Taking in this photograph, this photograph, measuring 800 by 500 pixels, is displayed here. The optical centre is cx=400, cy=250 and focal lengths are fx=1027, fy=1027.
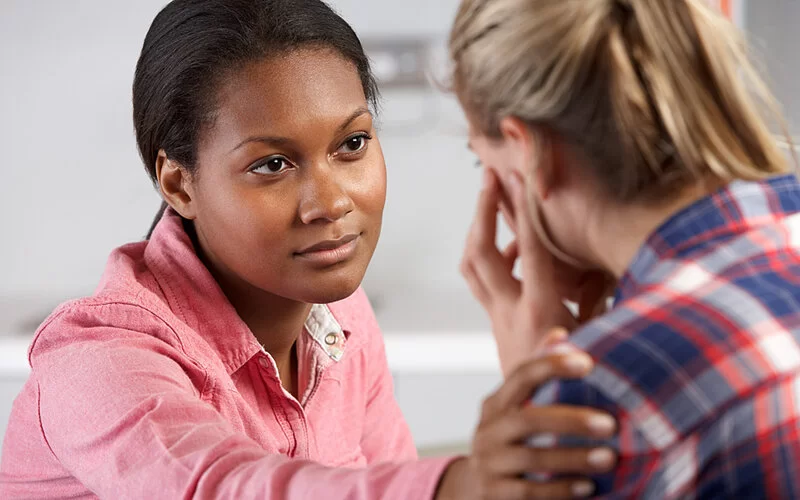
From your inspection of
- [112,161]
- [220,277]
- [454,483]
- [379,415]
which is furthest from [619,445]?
[112,161]

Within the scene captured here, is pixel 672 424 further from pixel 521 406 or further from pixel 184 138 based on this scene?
pixel 184 138

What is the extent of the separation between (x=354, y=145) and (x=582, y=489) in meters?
0.60

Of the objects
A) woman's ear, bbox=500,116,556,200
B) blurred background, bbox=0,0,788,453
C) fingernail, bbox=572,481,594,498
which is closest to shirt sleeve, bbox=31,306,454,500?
fingernail, bbox=572,481,594,498

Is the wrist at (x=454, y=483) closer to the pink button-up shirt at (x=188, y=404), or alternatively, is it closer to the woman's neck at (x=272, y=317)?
the pink button-up shirt at (x=188, y=404)

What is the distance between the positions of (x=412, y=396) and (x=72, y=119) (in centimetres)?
116

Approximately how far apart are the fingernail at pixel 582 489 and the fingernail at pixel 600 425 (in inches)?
1.6

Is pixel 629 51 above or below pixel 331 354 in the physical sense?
above

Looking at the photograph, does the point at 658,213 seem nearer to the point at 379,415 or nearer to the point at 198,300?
the point at 198,300

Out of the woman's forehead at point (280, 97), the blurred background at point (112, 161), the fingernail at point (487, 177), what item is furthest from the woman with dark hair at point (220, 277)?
the blurred background at point (112, 161)

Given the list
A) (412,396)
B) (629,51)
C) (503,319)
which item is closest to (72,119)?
(412,396)

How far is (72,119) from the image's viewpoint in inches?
106

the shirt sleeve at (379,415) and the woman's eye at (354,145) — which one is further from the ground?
the woman's eye at (354,145)

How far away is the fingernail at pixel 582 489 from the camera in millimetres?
687

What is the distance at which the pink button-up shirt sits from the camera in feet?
2.80
